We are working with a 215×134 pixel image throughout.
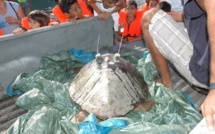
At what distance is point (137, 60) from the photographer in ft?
12.8

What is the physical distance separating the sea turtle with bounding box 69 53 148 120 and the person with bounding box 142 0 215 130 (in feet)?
1.30

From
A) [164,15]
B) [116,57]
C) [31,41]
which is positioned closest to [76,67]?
[31,41]

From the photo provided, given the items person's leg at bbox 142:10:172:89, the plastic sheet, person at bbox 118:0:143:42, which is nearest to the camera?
the plastic sheet

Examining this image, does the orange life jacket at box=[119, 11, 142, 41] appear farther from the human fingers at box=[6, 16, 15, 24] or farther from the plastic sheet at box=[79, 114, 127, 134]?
the plastic sheet at box=[79, 114, 127, 134]

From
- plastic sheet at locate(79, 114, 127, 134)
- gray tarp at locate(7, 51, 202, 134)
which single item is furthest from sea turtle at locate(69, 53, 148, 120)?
plastic sheet at locate(79, 114, 127, 134)

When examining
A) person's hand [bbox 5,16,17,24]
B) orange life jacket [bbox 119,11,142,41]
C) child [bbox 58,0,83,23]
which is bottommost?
orange life jacket [bbox 119,11,142,41]

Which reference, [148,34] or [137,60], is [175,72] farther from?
[148,34]

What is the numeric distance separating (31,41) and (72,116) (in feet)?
4.23

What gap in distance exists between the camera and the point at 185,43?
103 inches

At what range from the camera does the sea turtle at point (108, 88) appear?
257 centimetres

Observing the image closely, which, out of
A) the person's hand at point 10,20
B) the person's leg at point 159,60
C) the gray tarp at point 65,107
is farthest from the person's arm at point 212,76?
the person's hand at point 10,20

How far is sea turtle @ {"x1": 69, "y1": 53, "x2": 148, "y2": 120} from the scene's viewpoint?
2574 millimetres

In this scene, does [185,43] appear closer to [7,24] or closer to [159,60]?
[159,60]

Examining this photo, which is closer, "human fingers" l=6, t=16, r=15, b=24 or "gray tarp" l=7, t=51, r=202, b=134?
"gray tarp" l=7, t=51, r=202, b=134
